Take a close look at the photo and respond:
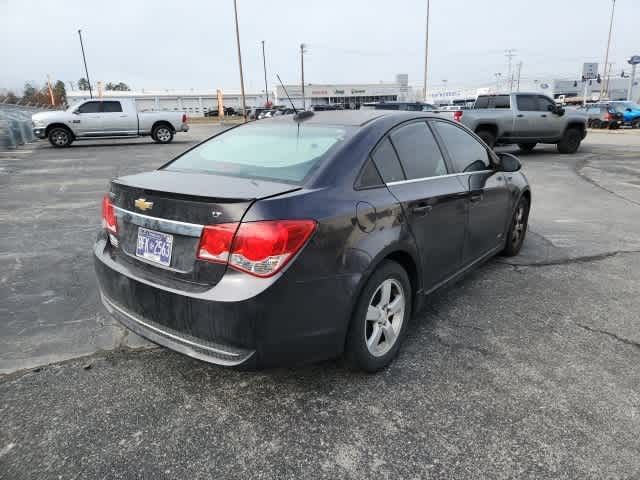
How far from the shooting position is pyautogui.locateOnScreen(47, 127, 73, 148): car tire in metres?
17.7

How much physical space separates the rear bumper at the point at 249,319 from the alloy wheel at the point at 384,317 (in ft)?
1.00

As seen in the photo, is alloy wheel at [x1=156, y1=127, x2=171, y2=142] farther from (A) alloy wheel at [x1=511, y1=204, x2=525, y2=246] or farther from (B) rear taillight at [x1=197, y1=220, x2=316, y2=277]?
(B) rear taillight at [x1=197, y1=220, x2=316, y2=277]

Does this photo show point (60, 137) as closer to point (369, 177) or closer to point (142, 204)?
point (142, 204)

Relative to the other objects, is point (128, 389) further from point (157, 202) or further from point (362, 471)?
point (362, 471)

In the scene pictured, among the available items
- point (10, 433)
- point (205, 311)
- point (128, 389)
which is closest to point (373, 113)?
point (205, 311)

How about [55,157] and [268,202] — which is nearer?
[268,202]

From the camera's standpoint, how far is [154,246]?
8.13 feet

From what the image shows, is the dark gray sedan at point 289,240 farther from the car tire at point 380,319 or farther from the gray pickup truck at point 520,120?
the gray pickup truck at point 520,120

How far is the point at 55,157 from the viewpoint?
14.8 metres

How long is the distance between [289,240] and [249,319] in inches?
16.2

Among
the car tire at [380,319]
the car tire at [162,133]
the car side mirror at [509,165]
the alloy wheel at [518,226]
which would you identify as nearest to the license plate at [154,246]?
the car tire at [380,319]

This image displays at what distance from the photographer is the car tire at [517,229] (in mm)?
4746

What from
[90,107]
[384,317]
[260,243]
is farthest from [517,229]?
[90,107]

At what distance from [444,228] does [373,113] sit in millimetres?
970
